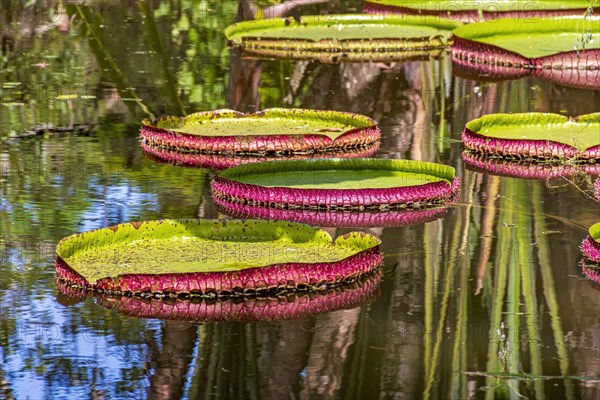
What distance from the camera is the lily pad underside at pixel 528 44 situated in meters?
14.8

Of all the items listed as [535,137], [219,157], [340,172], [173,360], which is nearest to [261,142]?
[219,157]

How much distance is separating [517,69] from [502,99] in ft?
4.64

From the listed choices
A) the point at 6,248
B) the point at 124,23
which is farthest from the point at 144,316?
the point at 124,23

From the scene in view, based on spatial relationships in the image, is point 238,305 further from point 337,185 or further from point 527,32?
point 527,32

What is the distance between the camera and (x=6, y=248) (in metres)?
8.79

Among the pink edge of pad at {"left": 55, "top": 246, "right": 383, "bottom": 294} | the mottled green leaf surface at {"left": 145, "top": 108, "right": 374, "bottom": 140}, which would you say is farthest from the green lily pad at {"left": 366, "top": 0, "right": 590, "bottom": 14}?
the pink edge of pad at {"left": 55, "top": 246, "right": 383, "bottom": 294}

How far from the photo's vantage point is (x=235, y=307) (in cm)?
768

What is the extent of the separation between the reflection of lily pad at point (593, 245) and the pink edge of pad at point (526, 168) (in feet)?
6.44

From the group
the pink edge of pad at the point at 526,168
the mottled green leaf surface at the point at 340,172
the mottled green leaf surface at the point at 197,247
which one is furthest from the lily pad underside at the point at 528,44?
the mottled green leaf surface at the point at 197,247

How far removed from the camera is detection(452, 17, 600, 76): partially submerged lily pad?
14773mm

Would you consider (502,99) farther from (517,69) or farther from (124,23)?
(124,23)

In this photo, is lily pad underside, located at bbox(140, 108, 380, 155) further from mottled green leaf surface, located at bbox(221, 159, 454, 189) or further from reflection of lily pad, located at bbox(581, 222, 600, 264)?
reflection of lily pad, located at bbox(581, 222, 600, 264)

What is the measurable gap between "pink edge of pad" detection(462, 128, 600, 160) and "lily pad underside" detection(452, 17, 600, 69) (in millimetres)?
3602

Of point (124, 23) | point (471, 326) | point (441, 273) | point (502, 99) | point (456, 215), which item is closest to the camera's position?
point (471, 326)
